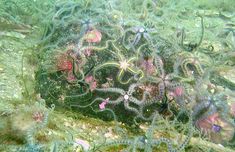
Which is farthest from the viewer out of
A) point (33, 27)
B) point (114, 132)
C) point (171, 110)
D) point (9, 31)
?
point (33, 27)

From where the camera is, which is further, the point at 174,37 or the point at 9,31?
the point at 9,31

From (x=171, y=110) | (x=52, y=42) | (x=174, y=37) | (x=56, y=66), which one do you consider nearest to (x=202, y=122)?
(x=171, y=110)

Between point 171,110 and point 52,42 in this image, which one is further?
point 52,42

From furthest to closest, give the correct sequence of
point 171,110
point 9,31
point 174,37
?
point 9,31
point 174,37
point 171,110

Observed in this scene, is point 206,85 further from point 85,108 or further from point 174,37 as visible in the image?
point 85,108

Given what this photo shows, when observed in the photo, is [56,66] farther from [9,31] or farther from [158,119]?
[9,31]

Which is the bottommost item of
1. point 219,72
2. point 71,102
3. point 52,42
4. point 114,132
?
point 114,132

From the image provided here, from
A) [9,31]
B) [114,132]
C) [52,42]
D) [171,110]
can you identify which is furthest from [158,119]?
[9,31]

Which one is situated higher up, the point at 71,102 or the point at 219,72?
the point at 219,72

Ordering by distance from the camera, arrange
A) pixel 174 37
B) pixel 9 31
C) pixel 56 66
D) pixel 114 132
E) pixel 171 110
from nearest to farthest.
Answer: pixel 114 132
pixel 171 110
pixel 56 66
pixel 174 37
pixel 9 31
